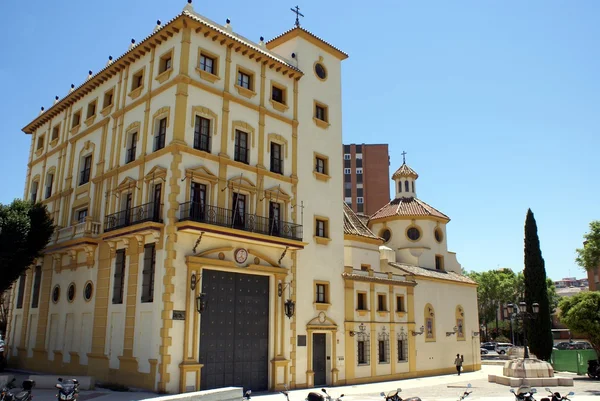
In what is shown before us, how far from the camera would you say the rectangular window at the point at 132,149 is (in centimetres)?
2547

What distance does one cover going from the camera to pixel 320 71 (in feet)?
101

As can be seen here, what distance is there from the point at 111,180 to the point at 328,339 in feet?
46.5

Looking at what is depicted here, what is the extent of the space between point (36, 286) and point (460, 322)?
97.4 feet

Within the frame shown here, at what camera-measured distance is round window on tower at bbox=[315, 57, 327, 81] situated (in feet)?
100

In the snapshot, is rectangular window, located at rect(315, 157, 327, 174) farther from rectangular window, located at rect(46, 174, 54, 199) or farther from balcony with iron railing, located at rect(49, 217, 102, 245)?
rectangular window, located at rect(46, 174, 54, 199)

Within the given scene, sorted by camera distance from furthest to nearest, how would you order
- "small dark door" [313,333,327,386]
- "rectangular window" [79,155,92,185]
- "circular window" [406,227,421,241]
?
"circular window" [406,227,421,241] < "rectangular window" [79,155,92,185] < "small dark door" [313,333,327,386]

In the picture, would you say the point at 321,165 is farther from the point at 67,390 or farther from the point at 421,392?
the point at 67,390

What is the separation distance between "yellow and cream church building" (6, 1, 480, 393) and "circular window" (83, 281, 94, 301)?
13 cm

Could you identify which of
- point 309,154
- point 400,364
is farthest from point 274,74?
point 400,364

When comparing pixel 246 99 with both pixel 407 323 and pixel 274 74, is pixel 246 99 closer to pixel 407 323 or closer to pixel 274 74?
pixel 274 74

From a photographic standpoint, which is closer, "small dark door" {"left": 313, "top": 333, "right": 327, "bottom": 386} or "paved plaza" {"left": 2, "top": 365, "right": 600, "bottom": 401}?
"paved plaza" {"left": 2, "top": 365, "right": 600, "bottom": 401}

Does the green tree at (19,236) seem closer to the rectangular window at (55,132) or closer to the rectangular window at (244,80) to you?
the rectangular window at (55,132)

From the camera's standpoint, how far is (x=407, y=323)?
1296 inches

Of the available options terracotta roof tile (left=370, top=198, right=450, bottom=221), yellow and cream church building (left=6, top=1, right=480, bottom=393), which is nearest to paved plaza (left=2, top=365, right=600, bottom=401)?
yellow and cream church building (left=6, top=1, right=480, bottom=393)
